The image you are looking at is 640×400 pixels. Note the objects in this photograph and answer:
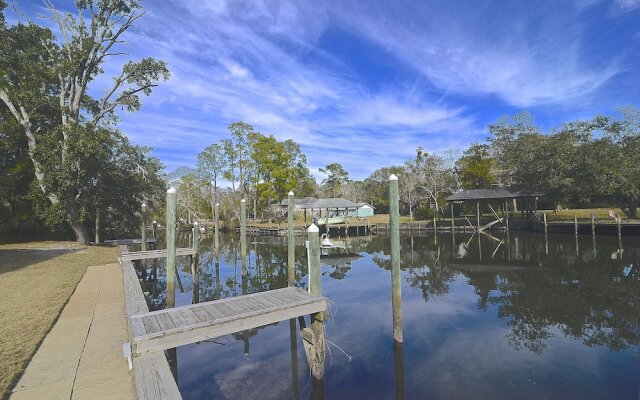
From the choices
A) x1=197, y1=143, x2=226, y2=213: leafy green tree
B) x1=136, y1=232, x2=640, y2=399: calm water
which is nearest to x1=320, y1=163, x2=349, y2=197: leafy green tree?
x1=197, y1=143, x2=226, y2=213: leafy green tree

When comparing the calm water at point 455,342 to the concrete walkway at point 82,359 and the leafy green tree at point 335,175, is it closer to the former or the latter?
the concrete walkway at point 82,359

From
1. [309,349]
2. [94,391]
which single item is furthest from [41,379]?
[309,349]

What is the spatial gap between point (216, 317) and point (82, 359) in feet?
6.07

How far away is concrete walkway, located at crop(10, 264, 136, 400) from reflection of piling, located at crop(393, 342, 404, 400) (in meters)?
4.11

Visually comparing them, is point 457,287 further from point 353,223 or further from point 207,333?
point 353,223

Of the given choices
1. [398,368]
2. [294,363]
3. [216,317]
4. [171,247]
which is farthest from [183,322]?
[398,368]

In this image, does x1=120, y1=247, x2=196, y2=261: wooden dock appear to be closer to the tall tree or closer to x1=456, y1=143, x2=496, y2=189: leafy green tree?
the tall tree

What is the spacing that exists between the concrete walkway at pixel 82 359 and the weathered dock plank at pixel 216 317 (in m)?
0.48

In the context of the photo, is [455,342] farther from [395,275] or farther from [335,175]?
[335,175]

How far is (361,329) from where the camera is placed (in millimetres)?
8719

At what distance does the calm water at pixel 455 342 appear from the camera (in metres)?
5.91

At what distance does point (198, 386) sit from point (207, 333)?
1.84 meters

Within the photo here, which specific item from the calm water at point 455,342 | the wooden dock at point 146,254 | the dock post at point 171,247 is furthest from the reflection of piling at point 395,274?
the wooden dock at point 146,254

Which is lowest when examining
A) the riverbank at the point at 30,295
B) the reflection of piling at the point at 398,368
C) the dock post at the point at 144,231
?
the reflection of piling at the point at 398,368
